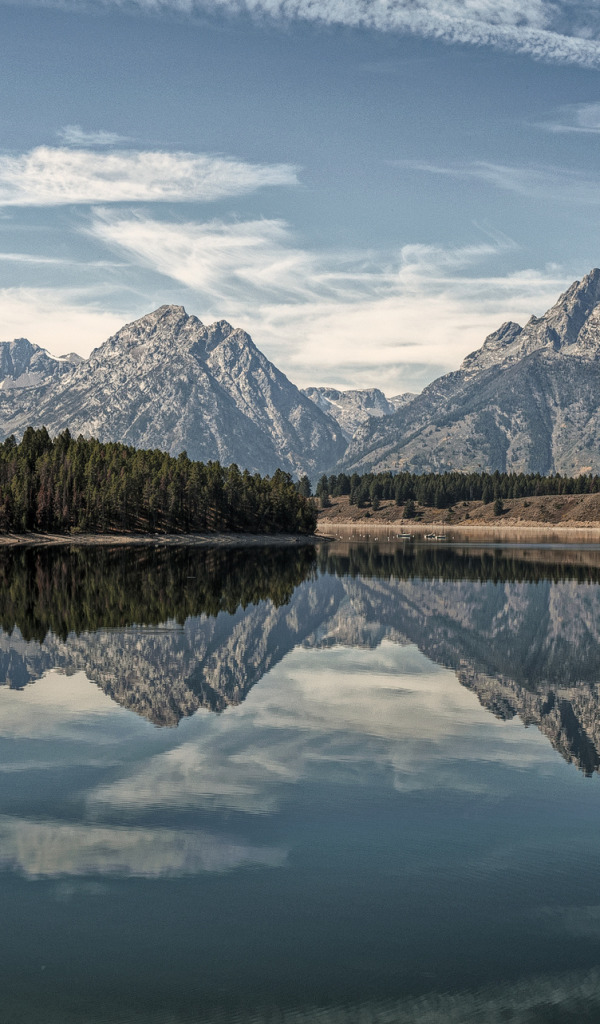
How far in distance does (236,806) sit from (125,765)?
5.08 meters

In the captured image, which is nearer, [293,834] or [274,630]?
[293,834]

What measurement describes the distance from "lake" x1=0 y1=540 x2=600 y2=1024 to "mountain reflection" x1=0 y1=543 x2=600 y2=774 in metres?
0.32

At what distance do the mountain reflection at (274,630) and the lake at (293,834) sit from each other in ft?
1.06

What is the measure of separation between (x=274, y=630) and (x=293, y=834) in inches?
1440

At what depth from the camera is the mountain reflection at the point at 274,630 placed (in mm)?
35938

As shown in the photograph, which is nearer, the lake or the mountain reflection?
the lake

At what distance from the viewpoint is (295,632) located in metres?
56.2

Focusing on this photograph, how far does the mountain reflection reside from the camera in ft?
118

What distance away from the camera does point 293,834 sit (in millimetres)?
19469

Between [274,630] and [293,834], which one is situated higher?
[293,834]

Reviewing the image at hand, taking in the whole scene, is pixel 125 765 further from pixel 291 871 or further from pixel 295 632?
pixel 295 632

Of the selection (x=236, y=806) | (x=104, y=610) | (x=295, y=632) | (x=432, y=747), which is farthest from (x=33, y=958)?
(x=104, y=610)

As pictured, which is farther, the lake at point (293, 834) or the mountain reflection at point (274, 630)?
the mountain reflection at point (274, 630)

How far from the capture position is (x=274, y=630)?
5600 centimetres
